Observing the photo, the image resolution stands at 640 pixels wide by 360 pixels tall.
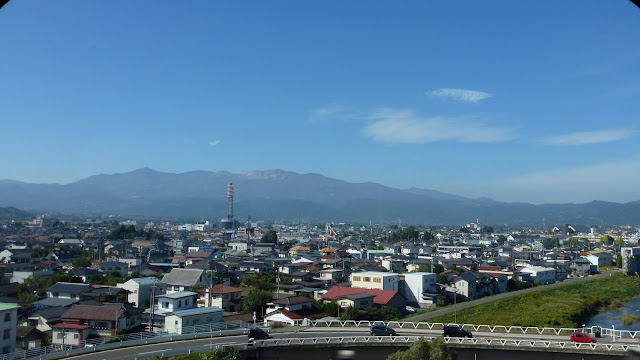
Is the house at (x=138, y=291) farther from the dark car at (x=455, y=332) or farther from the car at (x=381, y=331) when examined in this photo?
the dark car at (x=455, y=332)

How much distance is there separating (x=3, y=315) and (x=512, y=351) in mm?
8845

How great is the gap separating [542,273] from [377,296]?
11888 mm

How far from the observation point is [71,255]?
26594 millimetres

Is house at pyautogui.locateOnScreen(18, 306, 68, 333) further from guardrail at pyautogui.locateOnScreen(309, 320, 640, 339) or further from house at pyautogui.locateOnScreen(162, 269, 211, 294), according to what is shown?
guardrail at pyautogui.locateOnScreen(309, 320, 640, 339)

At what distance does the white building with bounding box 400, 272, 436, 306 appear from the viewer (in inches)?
659

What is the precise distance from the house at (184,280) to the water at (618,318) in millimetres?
11938

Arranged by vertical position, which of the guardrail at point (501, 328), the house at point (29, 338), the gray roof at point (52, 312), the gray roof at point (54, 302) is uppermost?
the guardrail at point (501, 328)

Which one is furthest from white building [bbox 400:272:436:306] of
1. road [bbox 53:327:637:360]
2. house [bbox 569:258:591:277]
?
house [bbox 569:258:591:277]

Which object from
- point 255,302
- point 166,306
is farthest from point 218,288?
point 166,306

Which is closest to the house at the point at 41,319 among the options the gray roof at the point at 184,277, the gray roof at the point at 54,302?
the gray roof at the point at 54,302

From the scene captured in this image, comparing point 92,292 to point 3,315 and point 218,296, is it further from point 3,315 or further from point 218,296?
point 3,315

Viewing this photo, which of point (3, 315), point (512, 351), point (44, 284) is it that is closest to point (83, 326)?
point (3, 315)

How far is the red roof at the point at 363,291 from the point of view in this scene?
572 inches

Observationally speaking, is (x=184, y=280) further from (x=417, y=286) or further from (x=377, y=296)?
(x=417, y=286)
